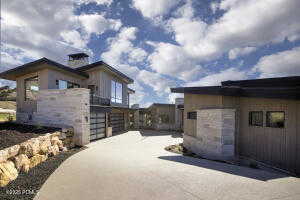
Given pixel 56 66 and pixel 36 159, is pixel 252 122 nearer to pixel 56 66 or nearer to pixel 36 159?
pixel 36 159

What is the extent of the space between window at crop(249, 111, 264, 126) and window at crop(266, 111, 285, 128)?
361 mm

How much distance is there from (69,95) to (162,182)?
10.2 m

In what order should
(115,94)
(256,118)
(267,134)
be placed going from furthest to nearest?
(115,94) → (256,118) → (267,134)

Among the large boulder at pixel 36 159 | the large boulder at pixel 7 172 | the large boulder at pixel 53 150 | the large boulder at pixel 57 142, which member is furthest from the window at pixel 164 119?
the large boulder at pixel 7 172

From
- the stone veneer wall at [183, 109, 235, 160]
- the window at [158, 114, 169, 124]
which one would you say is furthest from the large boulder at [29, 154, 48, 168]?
the window at [158, 114, 169, 124]

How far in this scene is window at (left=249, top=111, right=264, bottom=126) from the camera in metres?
9.90

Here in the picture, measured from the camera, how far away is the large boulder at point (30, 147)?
790 cm

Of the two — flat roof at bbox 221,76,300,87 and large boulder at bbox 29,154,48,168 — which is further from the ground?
flat roof at bbox 221,76,300,87

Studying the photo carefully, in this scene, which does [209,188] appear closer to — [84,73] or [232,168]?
[232,168]

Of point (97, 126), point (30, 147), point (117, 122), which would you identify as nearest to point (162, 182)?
point (30, 147)

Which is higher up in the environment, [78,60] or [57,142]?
[78,60]

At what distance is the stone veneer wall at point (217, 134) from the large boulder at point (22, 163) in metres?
8.37

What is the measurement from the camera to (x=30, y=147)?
27.2ft

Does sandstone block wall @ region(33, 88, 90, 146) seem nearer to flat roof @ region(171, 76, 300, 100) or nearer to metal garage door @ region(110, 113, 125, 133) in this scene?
flat roof @ region(171, 76, 300, 100)
